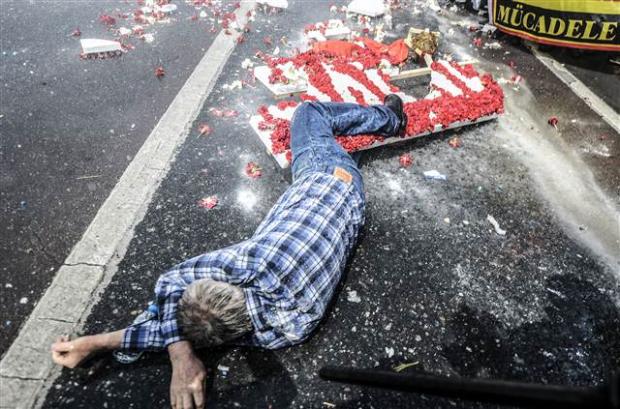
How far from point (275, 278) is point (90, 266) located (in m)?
1.62

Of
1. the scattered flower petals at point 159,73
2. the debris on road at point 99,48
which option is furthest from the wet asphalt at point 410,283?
the debris on road at point 99,48

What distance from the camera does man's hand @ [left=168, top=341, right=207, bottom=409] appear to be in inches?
90.3

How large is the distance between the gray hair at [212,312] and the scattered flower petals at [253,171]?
174 cm

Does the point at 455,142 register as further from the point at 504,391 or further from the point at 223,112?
the point at 504,391

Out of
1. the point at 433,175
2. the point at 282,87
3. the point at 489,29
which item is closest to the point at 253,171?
the point at 282,87

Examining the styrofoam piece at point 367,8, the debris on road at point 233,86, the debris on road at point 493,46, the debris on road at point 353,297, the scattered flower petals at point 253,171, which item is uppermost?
the styrofoam piece at point 367,8

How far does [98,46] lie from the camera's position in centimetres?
543

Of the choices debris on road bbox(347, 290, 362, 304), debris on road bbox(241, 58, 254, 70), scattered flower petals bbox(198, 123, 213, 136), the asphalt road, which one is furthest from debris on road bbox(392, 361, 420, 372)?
debris on road bbox(241, 58, 254, 70)

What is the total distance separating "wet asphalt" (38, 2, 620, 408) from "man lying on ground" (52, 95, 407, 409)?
0.21 meters

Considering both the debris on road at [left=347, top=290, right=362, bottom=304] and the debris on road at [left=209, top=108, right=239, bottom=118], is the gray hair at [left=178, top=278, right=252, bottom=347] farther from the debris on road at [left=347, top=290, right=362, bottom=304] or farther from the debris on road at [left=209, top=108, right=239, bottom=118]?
the debris on road at [left=209, top=108, right=239, bottom=118]

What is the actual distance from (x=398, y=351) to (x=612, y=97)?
490cm

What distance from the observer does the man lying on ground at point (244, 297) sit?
227 cm

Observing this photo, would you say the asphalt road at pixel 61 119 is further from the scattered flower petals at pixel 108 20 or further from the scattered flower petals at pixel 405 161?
the scattered flower petals at pixel 405 161

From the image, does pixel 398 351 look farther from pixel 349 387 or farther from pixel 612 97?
pixel 612 97
